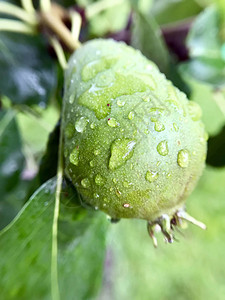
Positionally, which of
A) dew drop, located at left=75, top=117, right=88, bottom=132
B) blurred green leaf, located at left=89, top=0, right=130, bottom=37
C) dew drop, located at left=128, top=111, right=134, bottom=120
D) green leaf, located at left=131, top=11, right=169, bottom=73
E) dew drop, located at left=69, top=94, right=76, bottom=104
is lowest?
dew drop, located at left=75, top=117, right=88, bottom=132

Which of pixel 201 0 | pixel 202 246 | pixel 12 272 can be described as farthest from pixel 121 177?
pixel 202 246

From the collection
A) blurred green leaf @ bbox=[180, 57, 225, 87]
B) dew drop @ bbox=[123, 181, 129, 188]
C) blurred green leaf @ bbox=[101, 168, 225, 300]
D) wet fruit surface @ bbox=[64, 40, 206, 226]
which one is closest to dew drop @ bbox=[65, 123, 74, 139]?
wet fruit surface @ bbox=[64, 40, 206, 226]

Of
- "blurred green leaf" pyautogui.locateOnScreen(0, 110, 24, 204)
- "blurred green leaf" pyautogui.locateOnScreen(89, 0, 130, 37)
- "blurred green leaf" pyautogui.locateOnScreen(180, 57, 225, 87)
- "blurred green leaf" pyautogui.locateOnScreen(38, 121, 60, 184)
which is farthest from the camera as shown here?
"blurred green leaf" pyautogui.locateOnScreen(89, 0, 130, 37)

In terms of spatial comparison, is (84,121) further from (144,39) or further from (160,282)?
(160,282)

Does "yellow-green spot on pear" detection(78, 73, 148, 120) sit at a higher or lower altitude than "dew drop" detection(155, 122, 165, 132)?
higher

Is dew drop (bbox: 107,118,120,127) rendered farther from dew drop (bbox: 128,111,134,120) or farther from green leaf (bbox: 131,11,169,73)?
green leaf (bbox: 131,11,169,73)

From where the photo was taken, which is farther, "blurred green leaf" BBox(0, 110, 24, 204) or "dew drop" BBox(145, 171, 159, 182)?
"blurred green leaf" BBox(0, 110, 24, 204)

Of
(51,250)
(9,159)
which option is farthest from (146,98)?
(9,159)
